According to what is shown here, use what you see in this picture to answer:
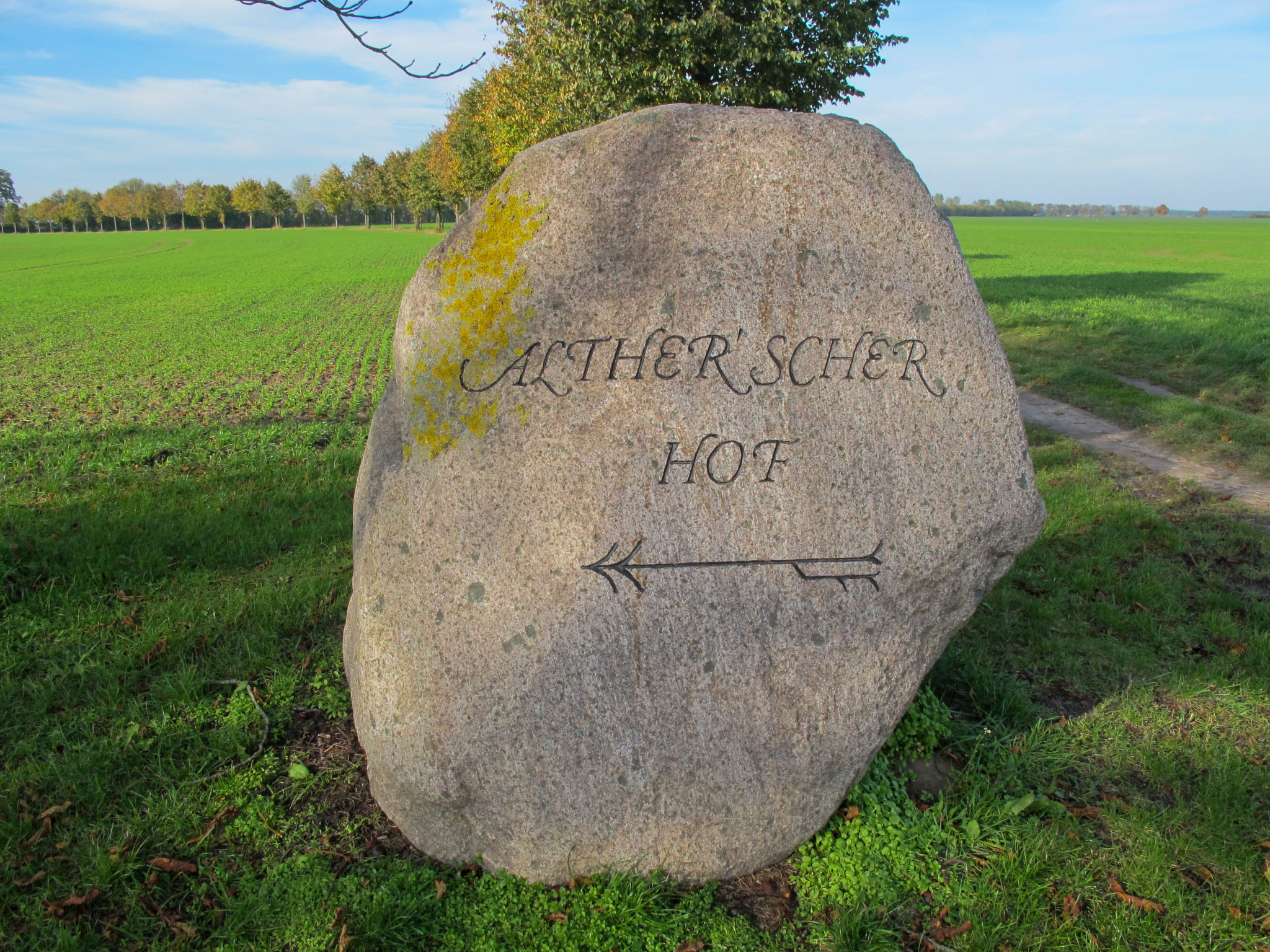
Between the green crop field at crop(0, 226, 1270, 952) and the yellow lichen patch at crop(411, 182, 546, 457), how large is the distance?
5.56 feet

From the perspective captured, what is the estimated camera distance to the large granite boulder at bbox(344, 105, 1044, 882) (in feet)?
9.00

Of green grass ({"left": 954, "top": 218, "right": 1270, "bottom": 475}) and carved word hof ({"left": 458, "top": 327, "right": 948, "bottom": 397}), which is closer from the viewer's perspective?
carved word hof ({"left": 458, "top": 327, "right": 948, "bottom": 397})

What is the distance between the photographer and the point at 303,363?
12.9 m

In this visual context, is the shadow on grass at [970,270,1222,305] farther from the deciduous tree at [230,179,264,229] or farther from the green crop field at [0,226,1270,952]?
the deciduous tree at [230,179,264,229]

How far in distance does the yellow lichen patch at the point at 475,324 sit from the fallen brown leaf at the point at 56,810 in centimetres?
208

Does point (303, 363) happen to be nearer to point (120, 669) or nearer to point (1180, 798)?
point (120, 669)

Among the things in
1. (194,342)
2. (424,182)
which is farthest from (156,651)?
(424,182)

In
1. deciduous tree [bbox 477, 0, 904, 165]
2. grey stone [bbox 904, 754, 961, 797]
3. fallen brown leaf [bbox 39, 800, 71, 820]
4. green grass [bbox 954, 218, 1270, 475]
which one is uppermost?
deciduous tree [bbox 477, 0, 904, 165]

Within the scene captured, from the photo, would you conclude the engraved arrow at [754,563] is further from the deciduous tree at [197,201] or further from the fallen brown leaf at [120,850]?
the deciduous tree at [197,201]

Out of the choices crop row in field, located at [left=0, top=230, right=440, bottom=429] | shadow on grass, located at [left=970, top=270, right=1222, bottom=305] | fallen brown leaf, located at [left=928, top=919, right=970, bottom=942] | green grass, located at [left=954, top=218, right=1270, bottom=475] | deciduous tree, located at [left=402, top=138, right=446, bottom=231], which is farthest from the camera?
deciduous tree, located at [left=402, top=138, right=446, bottom=231]

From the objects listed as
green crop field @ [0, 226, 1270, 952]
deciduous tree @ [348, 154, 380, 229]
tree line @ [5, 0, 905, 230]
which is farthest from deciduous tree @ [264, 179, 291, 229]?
green crop field @ [0, 226, 1270, 952]

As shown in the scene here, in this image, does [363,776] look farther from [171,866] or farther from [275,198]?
[275,198]

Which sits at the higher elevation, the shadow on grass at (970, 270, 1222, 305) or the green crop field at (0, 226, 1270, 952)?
the shadow on grass at (970, 270, 1222, 305)

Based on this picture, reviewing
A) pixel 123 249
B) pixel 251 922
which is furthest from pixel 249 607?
pixel 123 249
